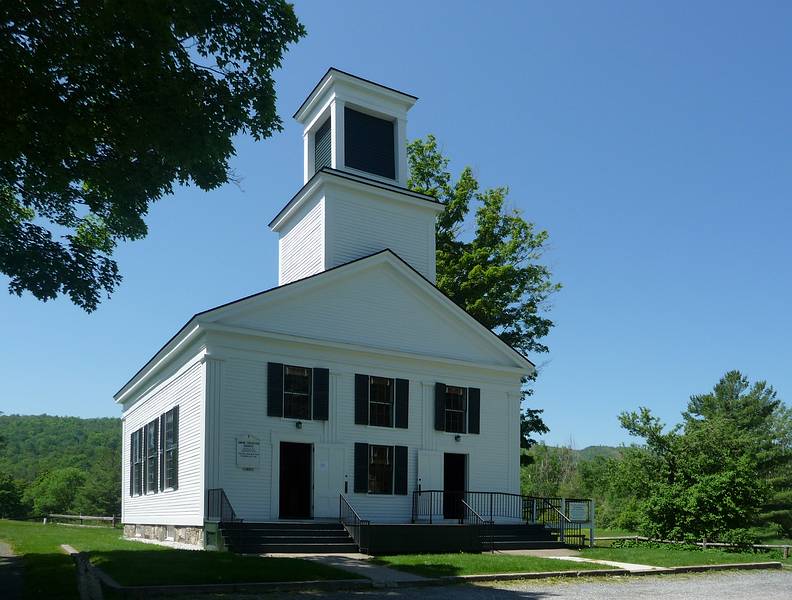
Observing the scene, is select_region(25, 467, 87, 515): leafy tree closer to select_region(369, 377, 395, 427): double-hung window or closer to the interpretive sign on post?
select_region(369, 377, 395, 427): double-hung window

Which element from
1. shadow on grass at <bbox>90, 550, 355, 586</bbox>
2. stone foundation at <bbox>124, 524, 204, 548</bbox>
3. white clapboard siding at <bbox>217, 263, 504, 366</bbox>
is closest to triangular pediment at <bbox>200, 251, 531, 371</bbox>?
white clapboard siding at <bbox>217, 263, 504, 366</bbox>

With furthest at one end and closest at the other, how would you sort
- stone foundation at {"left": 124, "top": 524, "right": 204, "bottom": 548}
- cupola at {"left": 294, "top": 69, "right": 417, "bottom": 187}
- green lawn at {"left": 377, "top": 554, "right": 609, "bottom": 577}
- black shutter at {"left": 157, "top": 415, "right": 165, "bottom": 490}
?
cupola at {"left": 294, "top": 69, "right": 417, "bottom": 187} → black shutter at {"left": 157, "top": 415, "right": 165, "bottom": 490} → stone foundation at {"left": 124, "top": 524, "right": 204, "bottom": 548} → green lawn at {"left": 377, "top": 554, "right": 609, "bottom": 577}

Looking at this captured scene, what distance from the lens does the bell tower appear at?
1006 inches

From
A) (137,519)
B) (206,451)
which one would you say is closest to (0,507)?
(137,519)

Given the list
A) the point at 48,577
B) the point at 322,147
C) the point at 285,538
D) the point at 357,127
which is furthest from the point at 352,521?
the point at 357,127

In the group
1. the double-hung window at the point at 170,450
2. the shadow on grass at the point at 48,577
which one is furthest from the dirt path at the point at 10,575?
the double-hung window at the point at 170,450

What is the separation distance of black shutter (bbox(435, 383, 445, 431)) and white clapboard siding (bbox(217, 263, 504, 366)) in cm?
103

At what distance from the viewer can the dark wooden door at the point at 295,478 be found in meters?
21.7

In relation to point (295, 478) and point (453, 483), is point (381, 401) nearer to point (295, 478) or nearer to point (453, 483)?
point (295, 478)

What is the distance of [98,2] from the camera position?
14.1 metres

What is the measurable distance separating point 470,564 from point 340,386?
24.5 feet

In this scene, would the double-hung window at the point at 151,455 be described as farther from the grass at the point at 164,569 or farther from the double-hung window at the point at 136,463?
the grass at the point at 164,569

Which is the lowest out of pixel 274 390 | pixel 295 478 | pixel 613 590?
pixel 613 590

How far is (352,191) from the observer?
25953 mm
